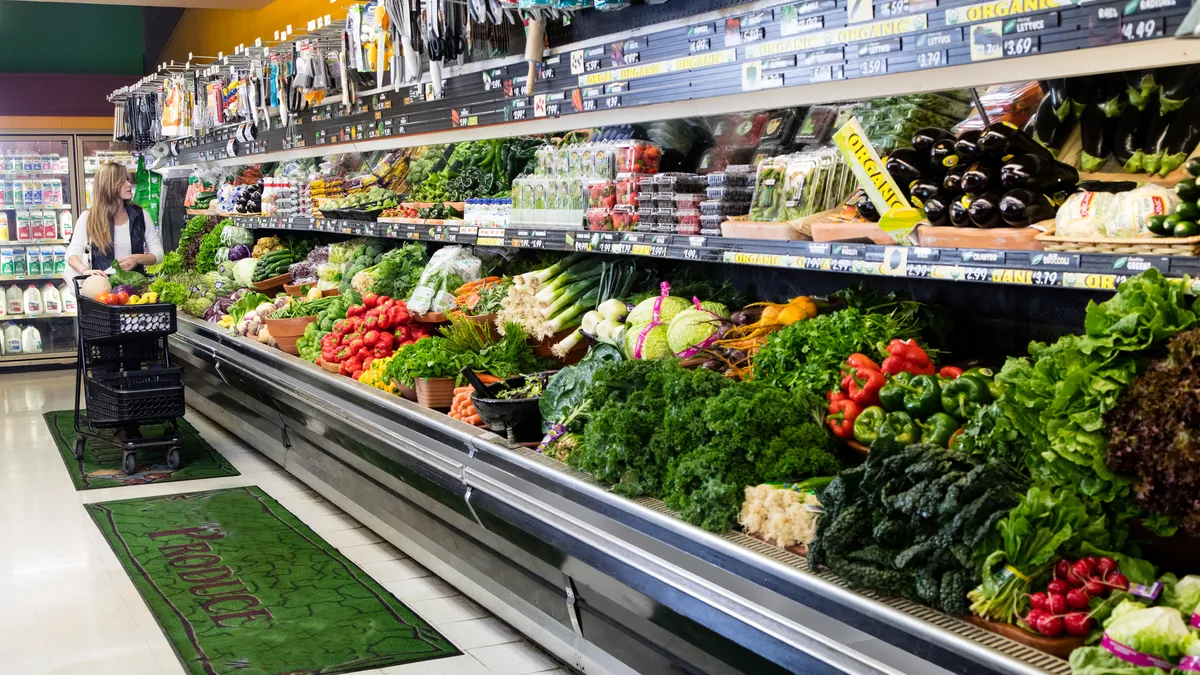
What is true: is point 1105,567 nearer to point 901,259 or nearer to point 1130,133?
point 901,259

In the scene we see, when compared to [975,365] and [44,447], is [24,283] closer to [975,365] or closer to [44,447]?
[44,447]

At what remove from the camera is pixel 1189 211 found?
2.25 meters

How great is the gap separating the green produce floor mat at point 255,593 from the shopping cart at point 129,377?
0.86 metres

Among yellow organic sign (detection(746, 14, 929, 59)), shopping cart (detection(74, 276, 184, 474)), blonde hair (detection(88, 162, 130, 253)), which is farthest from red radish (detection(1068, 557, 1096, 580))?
blonde hair (detection(88, 162, 130, 253))

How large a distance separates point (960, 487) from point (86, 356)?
6592mm

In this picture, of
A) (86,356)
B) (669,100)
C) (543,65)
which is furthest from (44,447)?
(669,100)

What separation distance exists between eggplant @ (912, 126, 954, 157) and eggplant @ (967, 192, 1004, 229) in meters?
0.36

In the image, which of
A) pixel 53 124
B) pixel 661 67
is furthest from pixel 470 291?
pixel 53 124

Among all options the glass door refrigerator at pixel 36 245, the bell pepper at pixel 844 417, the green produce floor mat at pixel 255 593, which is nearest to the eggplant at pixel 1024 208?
the bell pepper at pixel 844 417

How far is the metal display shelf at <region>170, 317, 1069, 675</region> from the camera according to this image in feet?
7.76

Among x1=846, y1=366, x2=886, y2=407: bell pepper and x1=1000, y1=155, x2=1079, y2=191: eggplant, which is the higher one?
x1=1000, y1=155, x2=1079, y2=191: eggplant

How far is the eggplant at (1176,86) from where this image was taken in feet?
8.95

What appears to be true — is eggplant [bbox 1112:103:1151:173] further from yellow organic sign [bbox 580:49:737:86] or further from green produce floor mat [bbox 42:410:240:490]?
green produce floor mat [bbox 42:410:240:490]

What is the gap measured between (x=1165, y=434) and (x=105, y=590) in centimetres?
429
